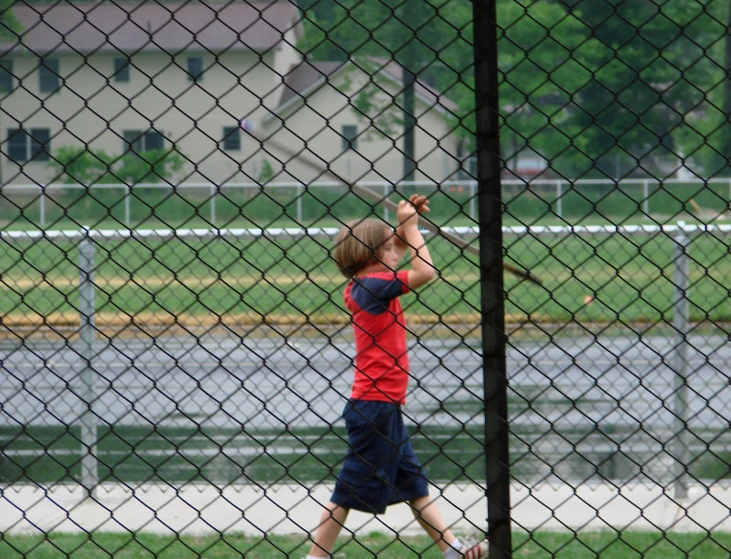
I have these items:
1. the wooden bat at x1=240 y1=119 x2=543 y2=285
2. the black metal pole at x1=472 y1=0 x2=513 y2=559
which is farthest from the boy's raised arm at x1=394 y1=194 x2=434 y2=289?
the black metal pole at x1=472 y1=0 x2=513 y2=559

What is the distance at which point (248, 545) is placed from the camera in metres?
4.36

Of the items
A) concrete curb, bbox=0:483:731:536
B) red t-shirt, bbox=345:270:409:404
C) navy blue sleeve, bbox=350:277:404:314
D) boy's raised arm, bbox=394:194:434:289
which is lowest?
concrete curb, bbox=0:483:731:536

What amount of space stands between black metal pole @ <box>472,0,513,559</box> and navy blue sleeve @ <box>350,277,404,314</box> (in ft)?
3.45

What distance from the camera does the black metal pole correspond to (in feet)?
7.17

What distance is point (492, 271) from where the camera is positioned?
7.35 feet

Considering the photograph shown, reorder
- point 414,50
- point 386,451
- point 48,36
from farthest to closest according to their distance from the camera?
point 48,36 < point 414,50 < point 386,451

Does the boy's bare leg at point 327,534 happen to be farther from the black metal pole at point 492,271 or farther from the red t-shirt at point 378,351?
the black metal pole at point 492,271

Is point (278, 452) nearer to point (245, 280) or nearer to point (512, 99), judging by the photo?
point (245, 280)

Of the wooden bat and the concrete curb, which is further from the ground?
the wooden bat

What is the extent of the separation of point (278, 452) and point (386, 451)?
2.80 metres

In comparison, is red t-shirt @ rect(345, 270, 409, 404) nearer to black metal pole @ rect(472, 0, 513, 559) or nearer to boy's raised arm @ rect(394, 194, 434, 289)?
boy's raised arm @ rect(394, 194, 434, 289)

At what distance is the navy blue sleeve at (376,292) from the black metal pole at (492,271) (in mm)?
1050

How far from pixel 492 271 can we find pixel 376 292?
129cm

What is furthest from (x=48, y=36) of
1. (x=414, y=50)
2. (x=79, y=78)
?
(x=414, y=50)
